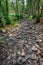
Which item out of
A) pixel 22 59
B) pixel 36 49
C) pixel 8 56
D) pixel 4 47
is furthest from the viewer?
pixel 4 47

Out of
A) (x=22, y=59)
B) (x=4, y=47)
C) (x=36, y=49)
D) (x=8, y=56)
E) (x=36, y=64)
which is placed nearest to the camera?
(x=36, y=64)

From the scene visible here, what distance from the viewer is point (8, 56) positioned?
6.53m

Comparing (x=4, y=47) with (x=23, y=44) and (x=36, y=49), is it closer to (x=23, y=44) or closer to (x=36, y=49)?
(x=23, y=44)

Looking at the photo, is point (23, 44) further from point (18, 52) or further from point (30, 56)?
point (30, 56)

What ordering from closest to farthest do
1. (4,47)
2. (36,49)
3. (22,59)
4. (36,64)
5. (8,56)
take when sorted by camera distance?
(36,64) → (22,59) → (8,56) → (36,49) → (4,47)

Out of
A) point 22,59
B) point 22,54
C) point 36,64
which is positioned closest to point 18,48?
point 22,54

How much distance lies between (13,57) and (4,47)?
149cm

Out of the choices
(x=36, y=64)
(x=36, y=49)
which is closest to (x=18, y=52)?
(x=36, y=49)

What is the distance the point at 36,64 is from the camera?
18.1 ft

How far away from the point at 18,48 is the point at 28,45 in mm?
619

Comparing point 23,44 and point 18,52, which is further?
point 23,44

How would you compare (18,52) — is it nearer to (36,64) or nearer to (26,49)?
(26,49)

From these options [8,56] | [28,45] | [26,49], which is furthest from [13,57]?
[28,45]

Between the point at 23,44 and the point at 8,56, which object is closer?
the point at 8,56
